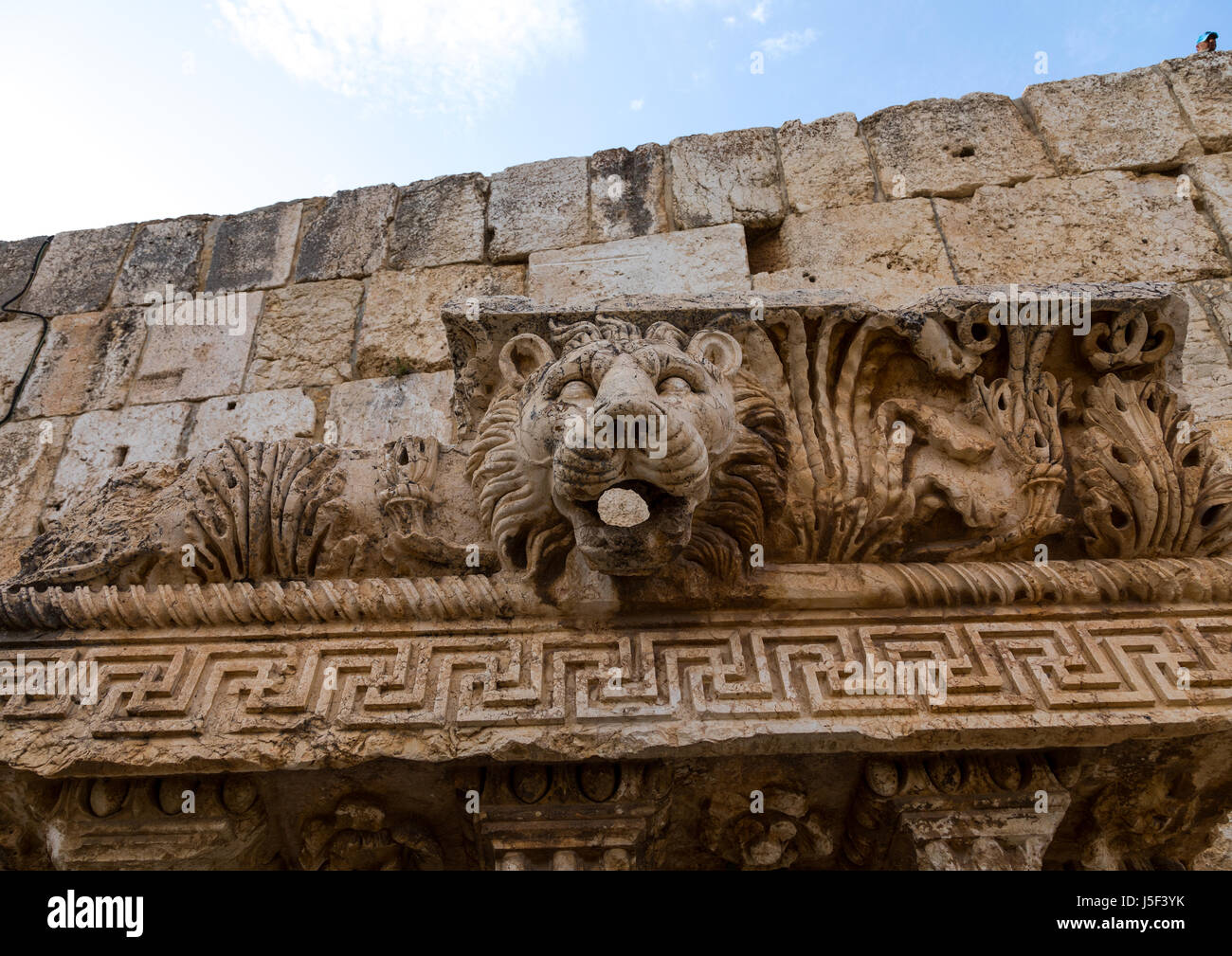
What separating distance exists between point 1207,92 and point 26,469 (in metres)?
5.61

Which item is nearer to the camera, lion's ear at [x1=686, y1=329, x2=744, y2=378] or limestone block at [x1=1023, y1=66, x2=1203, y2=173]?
lion's ear at [x1=686, y1=329, x2=744, y2=378]

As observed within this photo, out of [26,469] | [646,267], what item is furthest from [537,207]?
[26,469]

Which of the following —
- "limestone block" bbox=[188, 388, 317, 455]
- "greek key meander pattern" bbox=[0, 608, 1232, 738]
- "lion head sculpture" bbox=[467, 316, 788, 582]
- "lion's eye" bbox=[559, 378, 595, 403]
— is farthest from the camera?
"limestone block" bbox=[188, 388, 317, 455]

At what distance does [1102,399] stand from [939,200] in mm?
1772

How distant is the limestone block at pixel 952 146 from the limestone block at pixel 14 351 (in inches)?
164

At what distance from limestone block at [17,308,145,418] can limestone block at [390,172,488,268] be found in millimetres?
1309

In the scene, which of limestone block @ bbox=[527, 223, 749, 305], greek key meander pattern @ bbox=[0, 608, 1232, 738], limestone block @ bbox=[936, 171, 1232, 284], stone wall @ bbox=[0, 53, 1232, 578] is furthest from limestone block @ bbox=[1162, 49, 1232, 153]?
greek key meander pattern @ bbox=[0, 608, 1232, 738]

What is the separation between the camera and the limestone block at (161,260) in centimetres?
424

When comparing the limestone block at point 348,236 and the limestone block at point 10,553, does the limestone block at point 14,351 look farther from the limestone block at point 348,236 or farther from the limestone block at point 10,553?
the limestone block at point 348,236

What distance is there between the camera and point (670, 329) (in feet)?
7.91

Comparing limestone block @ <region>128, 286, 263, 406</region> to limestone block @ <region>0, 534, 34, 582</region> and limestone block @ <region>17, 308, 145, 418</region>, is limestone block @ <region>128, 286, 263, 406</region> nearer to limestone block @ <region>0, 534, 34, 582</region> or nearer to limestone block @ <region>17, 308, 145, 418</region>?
limestone block @ <region>17, 308, 145, 418</region>

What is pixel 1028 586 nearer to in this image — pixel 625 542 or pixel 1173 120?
pixel 625 542

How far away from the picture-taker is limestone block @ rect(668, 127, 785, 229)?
13.0 feet
